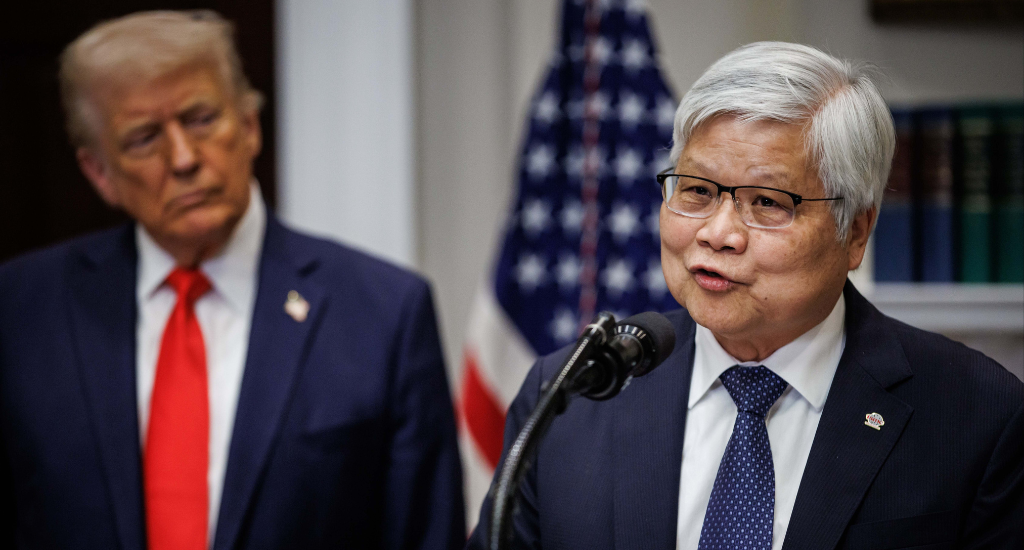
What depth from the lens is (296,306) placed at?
179 centimetres

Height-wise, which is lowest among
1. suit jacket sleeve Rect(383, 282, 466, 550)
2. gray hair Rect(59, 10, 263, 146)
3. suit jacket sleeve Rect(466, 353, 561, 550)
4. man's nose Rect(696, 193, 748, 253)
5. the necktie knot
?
suit jacket sleeve Rect(383, 282, 466, 550)

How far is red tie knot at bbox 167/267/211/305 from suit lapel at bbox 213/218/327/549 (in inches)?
4.5

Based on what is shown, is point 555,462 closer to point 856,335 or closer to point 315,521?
point 856,335

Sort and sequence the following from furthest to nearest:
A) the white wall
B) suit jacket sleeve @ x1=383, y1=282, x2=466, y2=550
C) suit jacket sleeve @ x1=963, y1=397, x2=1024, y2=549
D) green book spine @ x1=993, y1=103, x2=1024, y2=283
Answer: the white wall → green book spine @ x1=993, y1=103, x2=1024, y2=283 → suit jacket sleeve @ x1=383, y1=282, x2=466, y2=550 → suit jacket sleeve @ x1=963, y1=397, x2=1024, y2=549

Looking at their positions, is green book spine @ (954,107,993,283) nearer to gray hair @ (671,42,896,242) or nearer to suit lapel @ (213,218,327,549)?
gray hair @ (671,42,896,242)

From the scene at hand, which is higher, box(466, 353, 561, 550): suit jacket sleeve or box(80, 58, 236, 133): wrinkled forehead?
box(80, 58, 236, 133): wrinkled forehead

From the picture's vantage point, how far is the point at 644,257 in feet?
8.84

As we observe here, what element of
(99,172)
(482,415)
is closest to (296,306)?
(99,172)

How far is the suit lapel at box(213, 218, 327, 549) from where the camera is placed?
1.63 metres

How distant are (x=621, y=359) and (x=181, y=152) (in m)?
1.13

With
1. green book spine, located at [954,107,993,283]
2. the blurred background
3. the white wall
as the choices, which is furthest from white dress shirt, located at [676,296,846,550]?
the white wall

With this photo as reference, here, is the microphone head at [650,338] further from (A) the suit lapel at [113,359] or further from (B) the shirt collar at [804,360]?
(A) the suit lapel at [113,359]

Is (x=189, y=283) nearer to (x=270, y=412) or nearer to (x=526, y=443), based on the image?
(x=270, y=412)

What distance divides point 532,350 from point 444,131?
0.85 m
